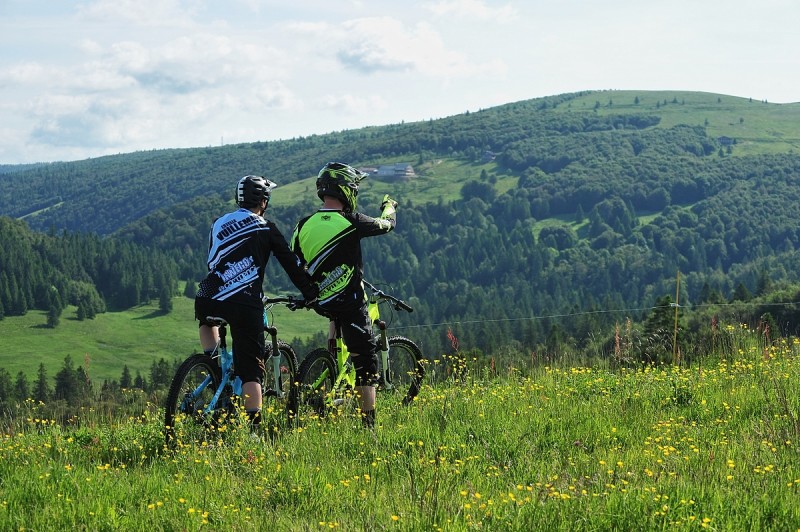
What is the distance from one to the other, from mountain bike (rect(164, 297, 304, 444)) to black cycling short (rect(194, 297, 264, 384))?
131 mm

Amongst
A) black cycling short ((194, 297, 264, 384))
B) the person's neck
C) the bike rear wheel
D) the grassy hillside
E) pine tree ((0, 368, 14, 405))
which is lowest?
the grassy hillside

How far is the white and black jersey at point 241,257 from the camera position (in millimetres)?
7191

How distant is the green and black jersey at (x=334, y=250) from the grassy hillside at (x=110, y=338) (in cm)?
13474

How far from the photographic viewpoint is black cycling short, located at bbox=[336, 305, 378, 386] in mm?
7859

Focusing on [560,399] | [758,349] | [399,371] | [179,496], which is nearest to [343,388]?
[399,371]

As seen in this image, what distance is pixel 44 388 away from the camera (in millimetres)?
110625

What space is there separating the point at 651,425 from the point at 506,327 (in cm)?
12650

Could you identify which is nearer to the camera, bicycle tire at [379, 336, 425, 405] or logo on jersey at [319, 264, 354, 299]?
logo on jersey at [319, 264, 354, 299]

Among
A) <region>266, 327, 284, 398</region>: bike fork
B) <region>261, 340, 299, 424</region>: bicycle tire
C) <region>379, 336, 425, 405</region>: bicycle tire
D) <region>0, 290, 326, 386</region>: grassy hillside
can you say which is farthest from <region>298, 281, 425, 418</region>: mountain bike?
<region>0, 290, 326, 386</region>: grassy hillside

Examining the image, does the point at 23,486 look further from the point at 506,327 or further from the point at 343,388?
the point at 506,327

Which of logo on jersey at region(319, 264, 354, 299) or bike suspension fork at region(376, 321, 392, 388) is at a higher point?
logo on jersey at region(319, 264, 354, 299)

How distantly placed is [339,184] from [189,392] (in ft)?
7.77

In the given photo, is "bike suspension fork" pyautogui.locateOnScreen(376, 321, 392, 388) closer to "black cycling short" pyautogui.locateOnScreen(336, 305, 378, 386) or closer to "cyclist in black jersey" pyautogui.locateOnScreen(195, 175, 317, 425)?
"black cycling short" pyautogui.locateOnScreen(336, 305, 378, 386)

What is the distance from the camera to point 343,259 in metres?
7.76
